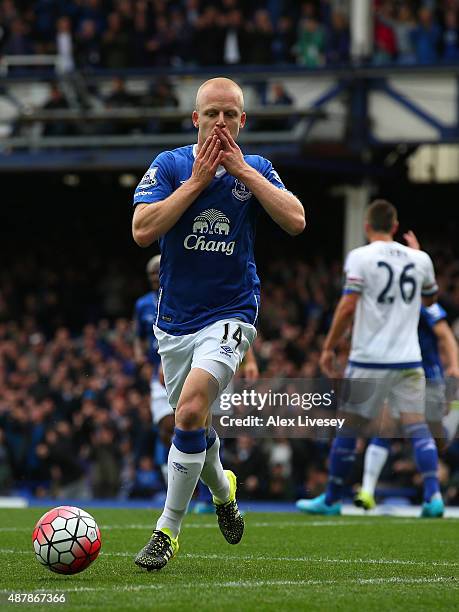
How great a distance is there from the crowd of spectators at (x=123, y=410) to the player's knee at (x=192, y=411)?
27.5 feet

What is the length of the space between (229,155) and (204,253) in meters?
0.53

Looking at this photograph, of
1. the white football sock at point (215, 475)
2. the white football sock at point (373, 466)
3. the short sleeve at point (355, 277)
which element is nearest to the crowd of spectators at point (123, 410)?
the white football sock at point (373, 466)

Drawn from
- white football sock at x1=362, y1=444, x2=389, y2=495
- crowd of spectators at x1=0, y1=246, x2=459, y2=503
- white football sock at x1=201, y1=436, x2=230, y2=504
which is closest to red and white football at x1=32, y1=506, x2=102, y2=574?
white football sock at x1=201, y1=436, x2=230, y2=504

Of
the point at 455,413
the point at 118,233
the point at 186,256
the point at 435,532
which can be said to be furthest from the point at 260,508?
the point at 118,233

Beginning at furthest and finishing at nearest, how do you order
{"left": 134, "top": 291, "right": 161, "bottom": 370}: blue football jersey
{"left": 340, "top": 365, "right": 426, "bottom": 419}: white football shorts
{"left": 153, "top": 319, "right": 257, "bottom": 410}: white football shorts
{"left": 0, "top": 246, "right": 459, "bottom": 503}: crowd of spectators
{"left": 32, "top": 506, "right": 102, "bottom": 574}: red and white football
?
1. {"left": 0, "top": 246, "right": 459, "bottom": 503}: crowd of spectators
2. {"left": 134, "top": 291, "right": 161, "bottom": 370}: blue football jersey
3. {"left": 340, "top": 365, "right": 426, "bottom": 419}: white football shorts
4. {"left": 153, "top": 319, "right": 257, "bottom": 410}: white football shorts
5. {"left": 32, "top": 506, "right": 102, "bottom": 574}: red and white football

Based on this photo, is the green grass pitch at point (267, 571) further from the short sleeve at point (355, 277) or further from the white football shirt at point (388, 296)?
the short sleeve at point (355, 277)

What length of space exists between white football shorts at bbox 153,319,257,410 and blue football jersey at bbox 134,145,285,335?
1.8 inches

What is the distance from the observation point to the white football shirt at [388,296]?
10.4 meters

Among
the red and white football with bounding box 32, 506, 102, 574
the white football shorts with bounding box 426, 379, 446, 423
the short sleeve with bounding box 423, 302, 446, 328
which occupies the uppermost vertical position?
the red and white football with bounding box 32, 506, 102, 574

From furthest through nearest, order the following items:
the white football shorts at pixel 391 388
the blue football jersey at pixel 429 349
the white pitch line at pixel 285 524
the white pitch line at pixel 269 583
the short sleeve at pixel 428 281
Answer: the blue football jersey at pixel 429 349 < the short sleeve at pixel 428 281 < the white football shorts at pixel 391 388 < the white pitch line at pixel 285 524 < the white pitch line at pixel 269 583

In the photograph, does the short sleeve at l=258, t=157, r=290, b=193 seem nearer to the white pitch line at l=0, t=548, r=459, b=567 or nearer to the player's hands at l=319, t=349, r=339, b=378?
the white pitch line at l=0, t=548, r=459, b=567

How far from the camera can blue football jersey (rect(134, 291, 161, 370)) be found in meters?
12.1

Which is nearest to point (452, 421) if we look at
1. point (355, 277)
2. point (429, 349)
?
point (429, 349)

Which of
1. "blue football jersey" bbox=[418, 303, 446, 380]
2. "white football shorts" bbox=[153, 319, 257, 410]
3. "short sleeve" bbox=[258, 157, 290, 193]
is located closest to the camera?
"white football shorts" bbox=[153, 319, 257, 410]
